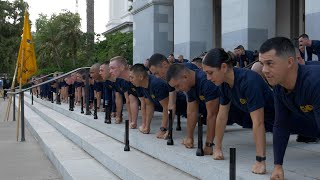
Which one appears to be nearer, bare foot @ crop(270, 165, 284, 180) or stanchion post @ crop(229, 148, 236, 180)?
stanchion post @ crop(229, 148, 236, 180)

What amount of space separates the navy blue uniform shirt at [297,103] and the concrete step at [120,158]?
1282 mm

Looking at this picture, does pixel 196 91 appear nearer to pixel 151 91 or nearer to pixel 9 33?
pixel 151 91

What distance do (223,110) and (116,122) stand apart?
3994mm

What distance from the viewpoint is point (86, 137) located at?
25.2ft

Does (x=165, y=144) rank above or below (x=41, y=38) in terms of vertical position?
below

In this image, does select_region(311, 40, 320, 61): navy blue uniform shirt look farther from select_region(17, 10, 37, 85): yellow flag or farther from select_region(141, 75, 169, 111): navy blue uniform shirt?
select_region(17, 10, 37, 85): yellow flag

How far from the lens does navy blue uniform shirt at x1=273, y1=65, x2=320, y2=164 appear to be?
10.7 feet

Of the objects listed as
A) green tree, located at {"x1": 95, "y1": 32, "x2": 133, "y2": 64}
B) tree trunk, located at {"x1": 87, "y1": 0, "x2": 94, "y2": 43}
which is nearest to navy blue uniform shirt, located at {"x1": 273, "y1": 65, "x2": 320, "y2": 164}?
green tree, located at {"x1": 95, "y1": 32, "x2": 133, "y2": 64}

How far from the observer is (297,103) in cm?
343

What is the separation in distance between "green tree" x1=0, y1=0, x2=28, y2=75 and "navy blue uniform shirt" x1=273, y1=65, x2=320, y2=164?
5008 cm

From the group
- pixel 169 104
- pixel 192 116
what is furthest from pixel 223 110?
pixel 169 104

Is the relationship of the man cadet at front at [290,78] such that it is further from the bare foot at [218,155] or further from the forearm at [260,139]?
the bare foot at [218,155]

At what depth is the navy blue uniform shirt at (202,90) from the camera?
505cm

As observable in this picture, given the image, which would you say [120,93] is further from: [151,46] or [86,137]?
[151,46]
